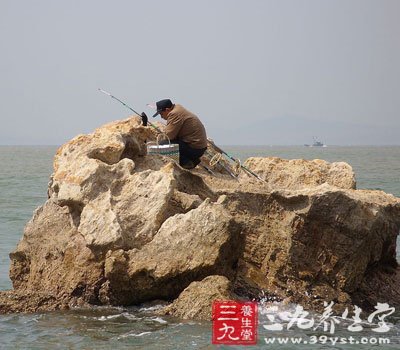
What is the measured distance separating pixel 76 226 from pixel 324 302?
138 inches

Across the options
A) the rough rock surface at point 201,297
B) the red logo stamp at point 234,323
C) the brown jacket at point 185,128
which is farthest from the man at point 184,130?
the red logo stamp at point 234,323

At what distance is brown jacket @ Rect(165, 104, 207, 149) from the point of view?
13000 mm

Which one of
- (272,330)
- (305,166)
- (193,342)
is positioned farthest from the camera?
(305,166)

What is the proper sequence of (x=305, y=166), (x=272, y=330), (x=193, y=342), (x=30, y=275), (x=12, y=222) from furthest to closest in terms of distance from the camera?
(x=12, y=222) → (x=305, y=166) → (x=30, y=275) → (x=272, y=330) → (x=193, y=342)

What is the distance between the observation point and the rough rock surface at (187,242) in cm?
1034

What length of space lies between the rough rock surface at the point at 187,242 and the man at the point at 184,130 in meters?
1.17

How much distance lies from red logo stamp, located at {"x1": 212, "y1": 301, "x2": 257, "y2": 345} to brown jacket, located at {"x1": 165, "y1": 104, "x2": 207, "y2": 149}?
147 inches

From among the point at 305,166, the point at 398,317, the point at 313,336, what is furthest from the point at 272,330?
the point at 305,166

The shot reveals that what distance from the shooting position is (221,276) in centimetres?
1008

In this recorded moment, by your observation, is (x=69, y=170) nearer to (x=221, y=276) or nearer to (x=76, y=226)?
(x=76, y=226)

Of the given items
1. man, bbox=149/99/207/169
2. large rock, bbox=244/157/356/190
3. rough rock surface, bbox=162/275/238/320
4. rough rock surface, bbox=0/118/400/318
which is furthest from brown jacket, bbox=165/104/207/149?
rough rock surface, bbox=162/275/238/320

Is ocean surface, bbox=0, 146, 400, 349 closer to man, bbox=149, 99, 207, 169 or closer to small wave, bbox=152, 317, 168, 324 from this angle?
small wave, bbox=152, 317, 168, 324

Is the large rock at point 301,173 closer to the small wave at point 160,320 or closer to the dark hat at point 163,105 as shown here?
the dark hat at point 163,105

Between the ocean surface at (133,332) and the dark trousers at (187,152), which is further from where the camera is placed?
the dark trousers at (187,152)
